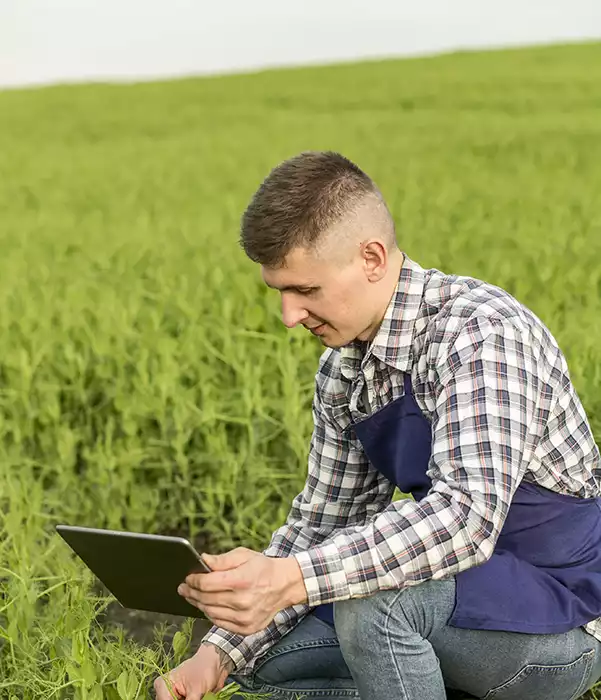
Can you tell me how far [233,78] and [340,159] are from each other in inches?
903

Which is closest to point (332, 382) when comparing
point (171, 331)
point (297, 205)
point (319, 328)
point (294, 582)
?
point (319, 328)

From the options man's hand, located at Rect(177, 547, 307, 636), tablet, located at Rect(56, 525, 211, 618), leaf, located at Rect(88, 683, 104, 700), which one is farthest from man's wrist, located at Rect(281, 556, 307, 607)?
leaf, located at Rect(88, 683, 104, 700)

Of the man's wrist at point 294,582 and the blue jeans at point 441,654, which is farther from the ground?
the man's wrist at point 294,582

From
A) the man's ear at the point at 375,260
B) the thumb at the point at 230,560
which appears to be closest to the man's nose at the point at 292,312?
the man's ear at the point at 375,260

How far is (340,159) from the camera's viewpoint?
2018mm

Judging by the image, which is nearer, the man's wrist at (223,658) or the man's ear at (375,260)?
the man's ear at (375,260)

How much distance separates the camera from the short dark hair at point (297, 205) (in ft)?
6.25

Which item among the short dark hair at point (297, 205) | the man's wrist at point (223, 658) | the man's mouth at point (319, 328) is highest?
the short dark hair at point (297, 205)

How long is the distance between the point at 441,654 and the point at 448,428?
1.57 feet

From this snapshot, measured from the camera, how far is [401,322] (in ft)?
6.59

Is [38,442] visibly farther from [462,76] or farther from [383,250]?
[462,76]

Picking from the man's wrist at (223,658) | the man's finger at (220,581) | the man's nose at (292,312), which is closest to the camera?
the man's finger at (220,581)

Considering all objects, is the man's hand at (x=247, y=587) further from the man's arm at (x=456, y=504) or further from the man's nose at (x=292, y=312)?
the man's nose at (x=292, y=312)

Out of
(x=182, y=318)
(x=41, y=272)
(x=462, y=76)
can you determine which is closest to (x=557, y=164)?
(x=41, y=272)
